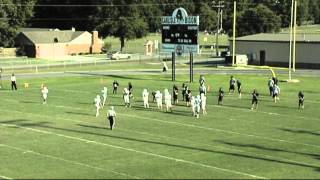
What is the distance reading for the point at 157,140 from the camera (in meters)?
28.2

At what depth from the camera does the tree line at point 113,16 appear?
10228 cm

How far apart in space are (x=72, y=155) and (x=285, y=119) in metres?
14.4

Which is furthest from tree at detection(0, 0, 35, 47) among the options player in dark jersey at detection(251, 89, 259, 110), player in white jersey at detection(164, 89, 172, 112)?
player in dark jersey at detection(251, 89, 259, 110)

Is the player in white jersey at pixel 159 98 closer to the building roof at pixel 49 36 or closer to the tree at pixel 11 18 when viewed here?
the building roof at pixel 49 36

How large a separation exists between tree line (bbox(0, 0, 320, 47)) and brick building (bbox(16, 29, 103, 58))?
404cm

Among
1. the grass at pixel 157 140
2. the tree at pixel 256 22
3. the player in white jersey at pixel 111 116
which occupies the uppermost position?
the tree at pixel 256 22

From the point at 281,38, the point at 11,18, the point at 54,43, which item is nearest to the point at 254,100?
the point at 281,38

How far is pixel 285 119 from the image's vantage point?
34.6m

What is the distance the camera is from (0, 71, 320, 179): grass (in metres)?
22.4

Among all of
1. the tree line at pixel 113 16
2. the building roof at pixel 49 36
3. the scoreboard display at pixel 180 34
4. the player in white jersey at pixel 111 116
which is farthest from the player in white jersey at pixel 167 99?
the tree line at pixel 113 16

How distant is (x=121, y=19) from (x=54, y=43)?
1556cm

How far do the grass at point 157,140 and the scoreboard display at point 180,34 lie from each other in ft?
34.7

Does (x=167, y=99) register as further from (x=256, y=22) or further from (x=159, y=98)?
(x=256, y=22)

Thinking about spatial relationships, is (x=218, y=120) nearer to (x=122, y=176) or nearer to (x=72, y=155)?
(x=72, y=155)
